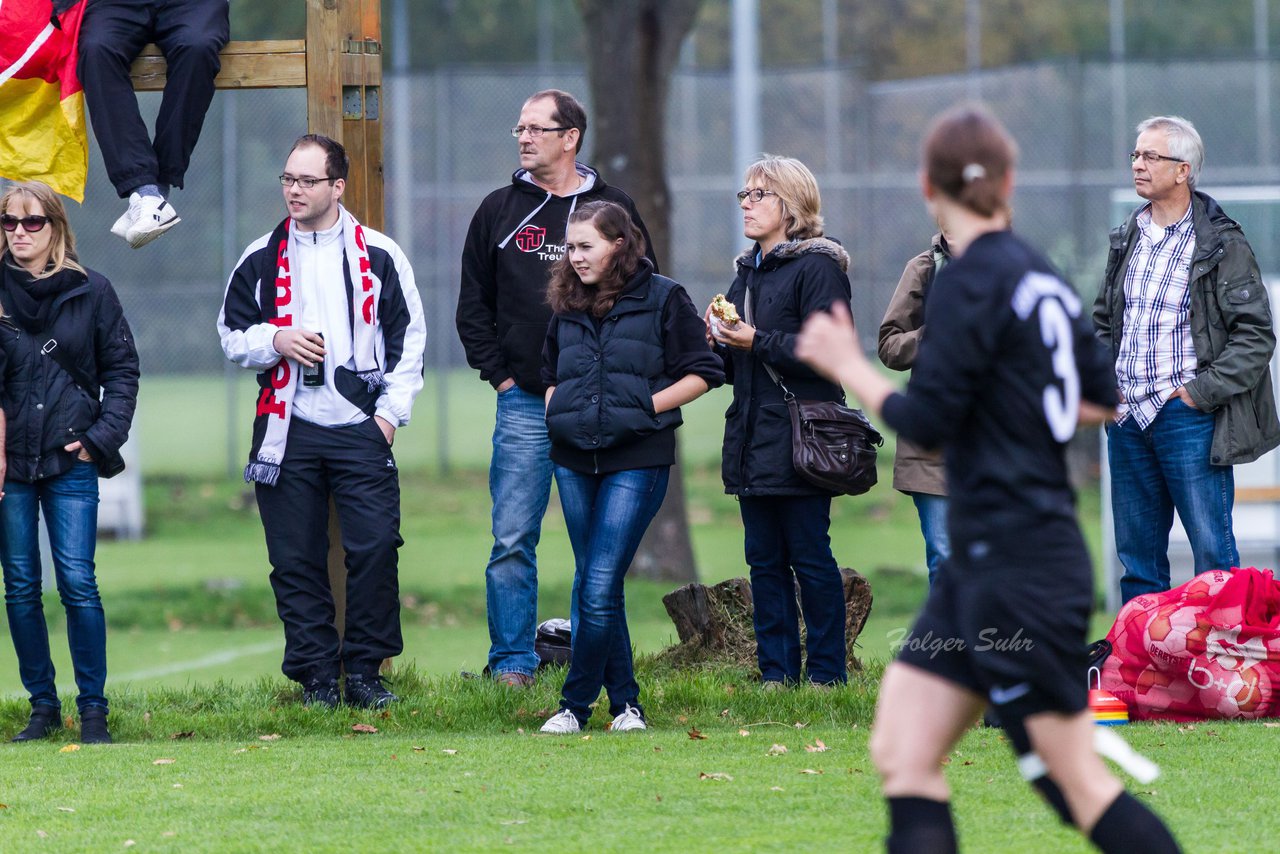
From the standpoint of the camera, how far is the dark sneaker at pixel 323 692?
22.7ft

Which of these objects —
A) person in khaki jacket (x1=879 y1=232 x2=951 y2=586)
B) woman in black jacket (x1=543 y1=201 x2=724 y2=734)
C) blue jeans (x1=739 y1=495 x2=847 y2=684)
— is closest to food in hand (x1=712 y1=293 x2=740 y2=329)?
woman in black jacket (x1=543 y1=201 x2=724 y2=734)

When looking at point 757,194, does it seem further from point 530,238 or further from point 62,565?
point 62,565

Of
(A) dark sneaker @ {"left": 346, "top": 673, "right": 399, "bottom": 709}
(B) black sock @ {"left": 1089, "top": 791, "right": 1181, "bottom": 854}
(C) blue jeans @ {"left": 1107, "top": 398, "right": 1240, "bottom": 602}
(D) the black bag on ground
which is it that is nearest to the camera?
(B) black sock @ {"left": 1089, "top": 791, "right": 1181, "bottom": 854}

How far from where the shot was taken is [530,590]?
725 cm

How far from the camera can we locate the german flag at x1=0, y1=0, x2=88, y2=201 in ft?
23.7

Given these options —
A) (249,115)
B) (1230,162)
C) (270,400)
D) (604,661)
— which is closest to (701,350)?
(604,661)

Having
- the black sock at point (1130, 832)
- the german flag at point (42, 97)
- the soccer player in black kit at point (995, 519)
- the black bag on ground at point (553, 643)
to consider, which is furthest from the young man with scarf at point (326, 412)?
the black sock at point (1130, 832)

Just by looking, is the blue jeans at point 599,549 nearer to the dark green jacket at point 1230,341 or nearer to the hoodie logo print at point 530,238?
the hoodie logo print at point 530,238

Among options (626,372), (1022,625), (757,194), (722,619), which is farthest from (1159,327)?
(1022,625)

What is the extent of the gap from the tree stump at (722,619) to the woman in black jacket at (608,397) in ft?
4.37

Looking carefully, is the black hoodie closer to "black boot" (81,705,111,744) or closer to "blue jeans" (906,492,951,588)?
"blue jeans" (906,492,951,588)

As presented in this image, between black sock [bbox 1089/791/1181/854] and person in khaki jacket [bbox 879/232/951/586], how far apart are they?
3.10 m

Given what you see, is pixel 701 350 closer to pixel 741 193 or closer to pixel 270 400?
pixel 741 193

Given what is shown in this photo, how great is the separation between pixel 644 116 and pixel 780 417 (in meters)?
8.01
